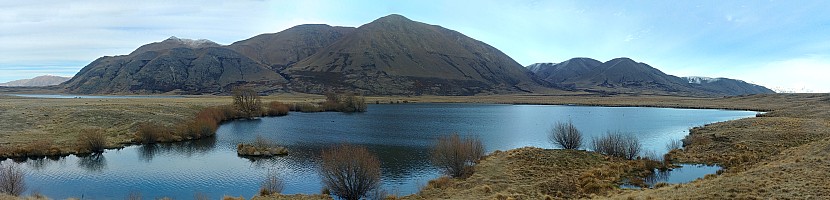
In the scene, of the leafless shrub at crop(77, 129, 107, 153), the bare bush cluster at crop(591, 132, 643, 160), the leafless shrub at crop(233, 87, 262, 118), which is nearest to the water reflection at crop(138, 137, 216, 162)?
the leafless shrub at crop(77, 129, 107, 153)

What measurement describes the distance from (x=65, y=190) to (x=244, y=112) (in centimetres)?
7390

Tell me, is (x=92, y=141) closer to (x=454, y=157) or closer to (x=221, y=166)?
(x=221, y=166)

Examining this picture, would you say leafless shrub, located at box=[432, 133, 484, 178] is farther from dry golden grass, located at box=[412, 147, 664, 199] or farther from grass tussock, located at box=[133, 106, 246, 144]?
grass tussock, located at box=[133, 106, 246, 144]

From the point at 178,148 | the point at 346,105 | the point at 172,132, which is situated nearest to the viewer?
the point at 178,148

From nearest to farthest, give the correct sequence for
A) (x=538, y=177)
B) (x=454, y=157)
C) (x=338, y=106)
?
(x=538, y=177) < (x=454, y=157) < (x=338, y=106)

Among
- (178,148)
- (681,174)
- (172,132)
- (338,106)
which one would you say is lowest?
(178,148)

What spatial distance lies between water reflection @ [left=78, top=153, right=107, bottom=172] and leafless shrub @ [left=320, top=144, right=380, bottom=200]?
2618cm

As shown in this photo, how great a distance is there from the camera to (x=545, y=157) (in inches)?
1511

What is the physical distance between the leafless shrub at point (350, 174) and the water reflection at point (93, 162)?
26180 millimetres

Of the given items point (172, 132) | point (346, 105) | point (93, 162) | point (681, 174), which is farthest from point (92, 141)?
point (346, 105)

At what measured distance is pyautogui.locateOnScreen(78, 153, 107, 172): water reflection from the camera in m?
41.7

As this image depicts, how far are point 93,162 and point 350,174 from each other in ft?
106

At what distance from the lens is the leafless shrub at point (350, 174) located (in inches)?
1104

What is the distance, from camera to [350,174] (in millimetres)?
28172
